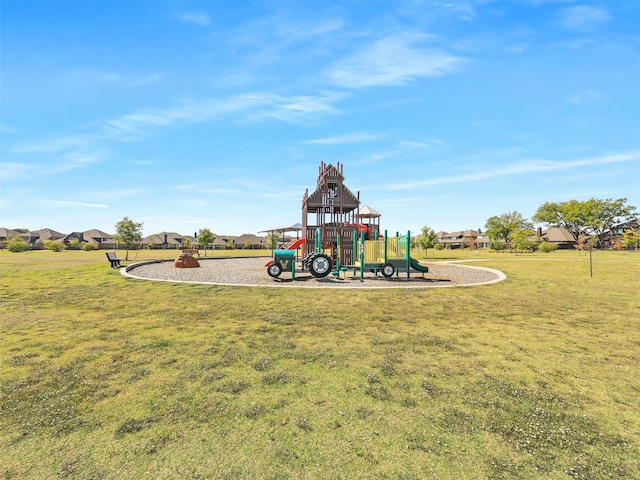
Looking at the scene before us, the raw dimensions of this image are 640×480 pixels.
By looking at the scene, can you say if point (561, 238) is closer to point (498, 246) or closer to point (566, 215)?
point (566, 215)

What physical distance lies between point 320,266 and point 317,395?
12653mm

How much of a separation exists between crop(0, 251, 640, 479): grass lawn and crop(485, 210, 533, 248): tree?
257ft

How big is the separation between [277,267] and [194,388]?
1210cm

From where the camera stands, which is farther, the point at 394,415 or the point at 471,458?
the point at 394,415

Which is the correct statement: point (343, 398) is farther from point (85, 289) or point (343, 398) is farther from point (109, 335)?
point (85, 289)

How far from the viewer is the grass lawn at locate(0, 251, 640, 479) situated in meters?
2.87

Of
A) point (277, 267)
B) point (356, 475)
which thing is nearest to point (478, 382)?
point (356, 475)

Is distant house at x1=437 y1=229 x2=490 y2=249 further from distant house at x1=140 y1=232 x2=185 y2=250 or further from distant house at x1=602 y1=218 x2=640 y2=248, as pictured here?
distant house at x1=140 y1=232 x2=185 y2=250

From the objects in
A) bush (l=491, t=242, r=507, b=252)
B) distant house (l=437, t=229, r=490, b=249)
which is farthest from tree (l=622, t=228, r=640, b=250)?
distant house (l=437, t=229, r=490, b=249)

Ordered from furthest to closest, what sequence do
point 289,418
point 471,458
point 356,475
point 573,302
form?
point 573,302, point 289,418, point 471,458, point 356,475

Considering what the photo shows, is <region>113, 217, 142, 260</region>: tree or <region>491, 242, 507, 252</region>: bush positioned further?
<region>491, 242, 507, 252</region>: bush

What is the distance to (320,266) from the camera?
54.8 feet

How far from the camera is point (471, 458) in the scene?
2910 mm

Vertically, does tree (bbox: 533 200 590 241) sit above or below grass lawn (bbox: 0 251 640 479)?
above
